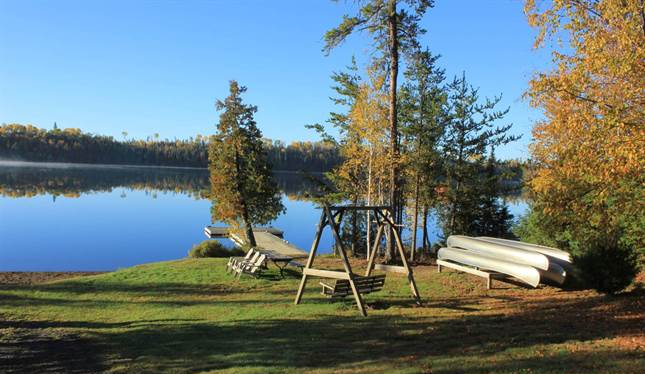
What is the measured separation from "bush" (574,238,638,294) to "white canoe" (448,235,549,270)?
4.65ft

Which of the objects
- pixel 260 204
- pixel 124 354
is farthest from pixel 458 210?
pixel 124 354

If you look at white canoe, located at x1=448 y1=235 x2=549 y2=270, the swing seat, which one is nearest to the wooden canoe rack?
the swing seat

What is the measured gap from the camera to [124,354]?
8.75 meters

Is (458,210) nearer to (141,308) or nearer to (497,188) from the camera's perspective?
(497,188)

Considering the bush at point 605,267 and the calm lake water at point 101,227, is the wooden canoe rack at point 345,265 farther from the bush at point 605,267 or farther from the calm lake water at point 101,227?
the calm lake water at point 101,227

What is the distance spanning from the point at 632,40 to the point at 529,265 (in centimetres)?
665

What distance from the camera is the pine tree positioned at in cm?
2694

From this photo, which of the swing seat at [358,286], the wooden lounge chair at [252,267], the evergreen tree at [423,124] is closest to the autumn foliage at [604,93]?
the swing seat at [358,286]

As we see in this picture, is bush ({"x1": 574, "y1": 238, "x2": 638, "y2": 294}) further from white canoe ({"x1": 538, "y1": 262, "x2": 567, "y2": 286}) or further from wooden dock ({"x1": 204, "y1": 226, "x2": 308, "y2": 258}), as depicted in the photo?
wooden dock ({"x1": 204, "y1": 226, "x2": 308, "y2": 258})

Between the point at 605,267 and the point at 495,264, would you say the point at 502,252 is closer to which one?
the point at 495,264

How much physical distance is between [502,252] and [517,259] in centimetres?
73

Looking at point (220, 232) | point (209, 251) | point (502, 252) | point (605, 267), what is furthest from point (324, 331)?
point (220, 232)

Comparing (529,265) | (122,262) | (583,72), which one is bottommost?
(122,262)

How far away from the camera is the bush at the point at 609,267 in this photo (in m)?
10.2
